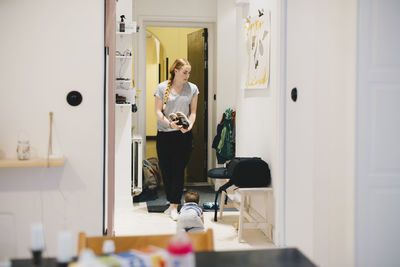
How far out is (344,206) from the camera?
10.2 ft

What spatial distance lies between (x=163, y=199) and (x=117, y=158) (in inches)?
38.8

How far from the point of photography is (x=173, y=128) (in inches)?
201

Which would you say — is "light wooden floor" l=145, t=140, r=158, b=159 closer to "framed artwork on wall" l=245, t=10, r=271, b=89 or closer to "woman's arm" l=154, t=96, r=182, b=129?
"woman's arm" l=154, t=96, r=182, b=129

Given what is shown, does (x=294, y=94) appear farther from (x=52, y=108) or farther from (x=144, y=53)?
(x=144, y=53)

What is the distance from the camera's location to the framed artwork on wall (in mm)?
4562

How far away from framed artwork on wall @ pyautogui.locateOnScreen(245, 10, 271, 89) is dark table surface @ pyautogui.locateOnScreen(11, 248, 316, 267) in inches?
120

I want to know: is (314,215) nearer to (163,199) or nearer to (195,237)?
(195,237)

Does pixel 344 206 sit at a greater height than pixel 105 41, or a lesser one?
lesser

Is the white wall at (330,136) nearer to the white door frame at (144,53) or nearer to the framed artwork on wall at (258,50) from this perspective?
the framed artwork on wall at (258,50)

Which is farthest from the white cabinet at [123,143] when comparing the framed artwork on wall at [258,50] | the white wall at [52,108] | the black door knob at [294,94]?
the white wall at [52,108]

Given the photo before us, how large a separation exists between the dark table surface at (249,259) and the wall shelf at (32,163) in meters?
1.14

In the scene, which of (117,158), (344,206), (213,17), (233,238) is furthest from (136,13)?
(344,206)

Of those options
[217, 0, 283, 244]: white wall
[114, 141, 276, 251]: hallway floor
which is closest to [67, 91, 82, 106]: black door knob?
[217, 0, 283, 244]: white wall

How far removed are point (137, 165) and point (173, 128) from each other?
106 cm
